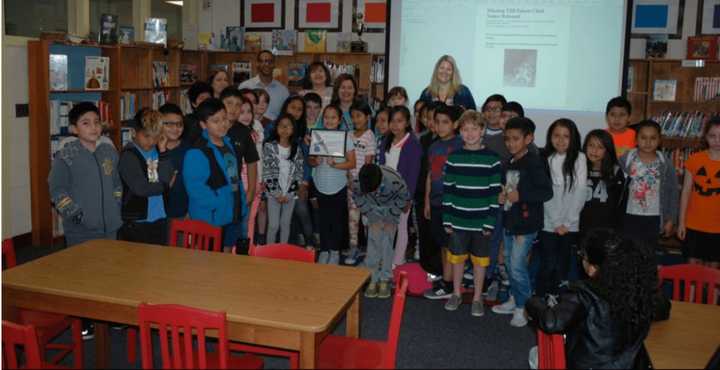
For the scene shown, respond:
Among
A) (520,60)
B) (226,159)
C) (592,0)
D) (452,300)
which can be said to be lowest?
(452,300)

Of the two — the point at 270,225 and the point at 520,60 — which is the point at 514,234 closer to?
the point at 270,225

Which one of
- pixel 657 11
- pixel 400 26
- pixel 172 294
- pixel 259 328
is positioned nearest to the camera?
pixel 259 328

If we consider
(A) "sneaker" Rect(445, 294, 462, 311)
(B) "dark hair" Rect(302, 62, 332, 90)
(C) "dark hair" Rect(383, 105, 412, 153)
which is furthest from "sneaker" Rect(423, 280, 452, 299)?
(B) "dark hair" Rect(302, 62, 332, 90)

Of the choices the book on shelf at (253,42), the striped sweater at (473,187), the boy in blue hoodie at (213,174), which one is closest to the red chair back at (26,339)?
the boy in blue hoodie at (213,174)

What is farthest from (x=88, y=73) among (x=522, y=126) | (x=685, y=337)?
(x=685, y=337)

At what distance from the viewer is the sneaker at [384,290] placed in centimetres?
448

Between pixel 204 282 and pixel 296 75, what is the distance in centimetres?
558

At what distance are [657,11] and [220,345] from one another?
671cm

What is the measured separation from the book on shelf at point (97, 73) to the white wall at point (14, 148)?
0.54 metres

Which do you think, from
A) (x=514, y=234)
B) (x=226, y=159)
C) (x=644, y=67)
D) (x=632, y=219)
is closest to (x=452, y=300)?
(x=514, y=234)

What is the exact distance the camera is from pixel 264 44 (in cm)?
835

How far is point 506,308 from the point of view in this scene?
13.9 ft

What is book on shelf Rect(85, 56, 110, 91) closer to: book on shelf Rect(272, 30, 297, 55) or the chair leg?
book on shelf Rect(272, 30, 297, 55)

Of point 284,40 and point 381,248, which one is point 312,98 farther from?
point 284,40
